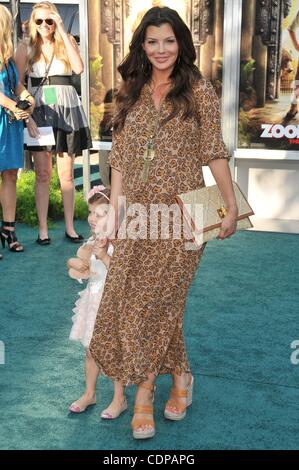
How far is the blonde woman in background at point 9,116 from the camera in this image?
6.02 metres

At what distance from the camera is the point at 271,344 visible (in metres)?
4.48

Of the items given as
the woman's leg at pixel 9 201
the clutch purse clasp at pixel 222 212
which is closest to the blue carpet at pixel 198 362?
the woman's leg at pixel 9 201

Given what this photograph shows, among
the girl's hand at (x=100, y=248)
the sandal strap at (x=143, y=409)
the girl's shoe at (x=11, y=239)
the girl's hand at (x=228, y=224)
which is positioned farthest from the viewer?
the girl's shoe at (x=11, y=239)

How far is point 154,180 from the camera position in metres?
→ 3.27

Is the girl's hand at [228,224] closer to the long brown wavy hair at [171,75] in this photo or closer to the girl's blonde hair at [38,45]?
the long brown wavy hair at [171,75]

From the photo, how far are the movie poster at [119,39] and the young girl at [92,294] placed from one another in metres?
3.82

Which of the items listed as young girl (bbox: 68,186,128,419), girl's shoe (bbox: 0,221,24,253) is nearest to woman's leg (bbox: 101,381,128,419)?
young girl (bbox: 68,186,128,419)

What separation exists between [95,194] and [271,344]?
147cm

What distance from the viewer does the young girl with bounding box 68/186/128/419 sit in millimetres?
3588

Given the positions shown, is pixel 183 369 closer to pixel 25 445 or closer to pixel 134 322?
pixel 134 322

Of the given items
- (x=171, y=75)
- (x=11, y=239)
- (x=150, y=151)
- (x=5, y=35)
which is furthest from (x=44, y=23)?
(x=150, y=151)

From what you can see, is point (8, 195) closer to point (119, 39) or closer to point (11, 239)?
point (11, 239)

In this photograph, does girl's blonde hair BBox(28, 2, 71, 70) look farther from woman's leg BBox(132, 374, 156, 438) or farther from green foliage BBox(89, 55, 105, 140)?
woman's leg BBox(132, 374, 156, 438)

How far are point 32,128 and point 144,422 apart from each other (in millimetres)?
3615
